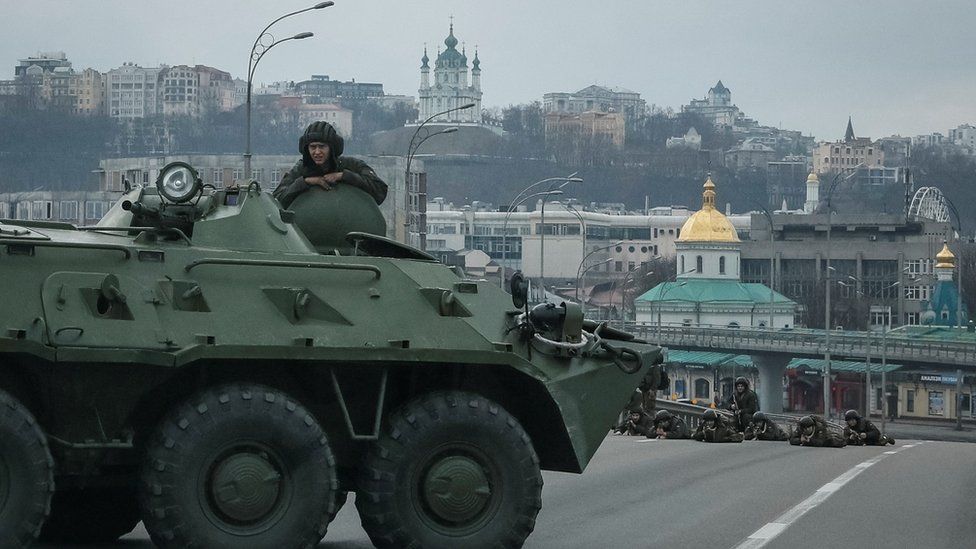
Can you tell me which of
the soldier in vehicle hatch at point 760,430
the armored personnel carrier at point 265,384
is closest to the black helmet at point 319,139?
the armored personnel carrier at point 265,384

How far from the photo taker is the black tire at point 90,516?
1315 centimetres

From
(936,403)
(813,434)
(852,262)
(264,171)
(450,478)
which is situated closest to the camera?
(450,478)

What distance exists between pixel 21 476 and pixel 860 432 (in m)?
23.7

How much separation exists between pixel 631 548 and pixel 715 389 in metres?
110

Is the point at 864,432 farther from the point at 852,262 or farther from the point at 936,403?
the point at 852,262

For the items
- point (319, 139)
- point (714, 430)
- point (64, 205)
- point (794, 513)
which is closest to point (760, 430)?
point (714, 430)

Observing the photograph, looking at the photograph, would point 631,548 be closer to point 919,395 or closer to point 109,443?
point 109,443

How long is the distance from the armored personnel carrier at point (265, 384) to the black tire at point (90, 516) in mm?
13

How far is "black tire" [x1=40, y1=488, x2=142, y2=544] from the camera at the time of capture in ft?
43.1

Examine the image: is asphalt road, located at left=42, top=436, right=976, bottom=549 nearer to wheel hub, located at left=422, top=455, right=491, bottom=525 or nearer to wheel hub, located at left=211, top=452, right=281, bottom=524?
wheel hub, located at left=422, top=455, right=491, bottom=525

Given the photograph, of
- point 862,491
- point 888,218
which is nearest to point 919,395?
point 888,218

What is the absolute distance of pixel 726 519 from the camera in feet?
51.8

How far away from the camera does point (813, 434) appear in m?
30.8

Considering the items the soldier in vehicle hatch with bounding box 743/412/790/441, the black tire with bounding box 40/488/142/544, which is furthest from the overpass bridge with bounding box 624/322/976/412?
the black tire with bounding box 40/488/142/544
